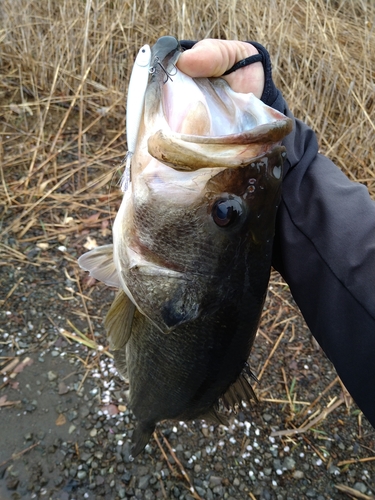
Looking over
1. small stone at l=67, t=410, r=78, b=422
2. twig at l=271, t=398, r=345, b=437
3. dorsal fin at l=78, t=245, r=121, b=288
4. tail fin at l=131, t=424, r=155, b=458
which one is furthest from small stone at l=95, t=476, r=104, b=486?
dorsal fin at l=78, t=245, r=121, b=288

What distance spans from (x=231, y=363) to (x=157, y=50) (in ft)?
3.65

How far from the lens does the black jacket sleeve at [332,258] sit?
137 centimetres

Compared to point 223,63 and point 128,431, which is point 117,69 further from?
point 128,431

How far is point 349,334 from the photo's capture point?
55.0 inches

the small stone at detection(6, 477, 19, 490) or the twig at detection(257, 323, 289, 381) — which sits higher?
the small stone at detection(6, 477, 19, 490)

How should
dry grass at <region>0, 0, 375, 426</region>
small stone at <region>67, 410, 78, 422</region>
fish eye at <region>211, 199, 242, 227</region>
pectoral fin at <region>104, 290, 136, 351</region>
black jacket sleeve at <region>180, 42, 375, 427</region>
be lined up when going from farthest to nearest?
dry grass at <region>0, 0, 375, 426</region> < small stone at <region>67, 410, 78, 422</region> < pectoral fin at <region>104, 290, 136, 351</region> < black jacket sleeve at <region>180, 42, 375, 427</region> < fish eye at <region>211, 199, 242, 227</region>

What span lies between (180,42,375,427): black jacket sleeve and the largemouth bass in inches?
9.3

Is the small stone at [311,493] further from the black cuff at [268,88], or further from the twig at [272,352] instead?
the black cuff at [268,88]

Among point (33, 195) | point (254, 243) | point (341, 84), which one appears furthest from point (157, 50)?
point (341, 84)

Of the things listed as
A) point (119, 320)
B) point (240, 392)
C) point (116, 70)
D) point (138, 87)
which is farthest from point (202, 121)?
point (116, 70)

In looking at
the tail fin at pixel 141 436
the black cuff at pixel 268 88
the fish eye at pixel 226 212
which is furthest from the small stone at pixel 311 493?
the black cuff at pixel 268 88

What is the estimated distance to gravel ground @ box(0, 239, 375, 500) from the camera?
235cm

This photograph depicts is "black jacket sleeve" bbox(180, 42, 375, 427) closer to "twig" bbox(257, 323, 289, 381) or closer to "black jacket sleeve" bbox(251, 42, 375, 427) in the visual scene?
"black jacket sleeve" bbox(251, 42, 375, 427)

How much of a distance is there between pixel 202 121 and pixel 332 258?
0.67m
